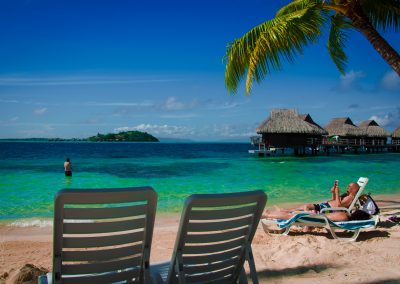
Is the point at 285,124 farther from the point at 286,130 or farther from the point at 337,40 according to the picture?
the point at 337,40

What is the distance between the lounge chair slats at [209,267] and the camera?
2.25m

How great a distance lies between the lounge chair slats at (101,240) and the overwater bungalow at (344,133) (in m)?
45.0

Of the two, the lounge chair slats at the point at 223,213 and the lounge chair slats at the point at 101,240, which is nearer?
the lounge chair slats at the point at 101,240

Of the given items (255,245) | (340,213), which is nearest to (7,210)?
(255,245)

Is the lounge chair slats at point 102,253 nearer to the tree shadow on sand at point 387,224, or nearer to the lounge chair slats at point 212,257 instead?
the lounge chair slats at point 212,257

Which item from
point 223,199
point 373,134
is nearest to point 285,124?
point 373,134

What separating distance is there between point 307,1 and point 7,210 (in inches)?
363

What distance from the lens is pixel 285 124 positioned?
125ft

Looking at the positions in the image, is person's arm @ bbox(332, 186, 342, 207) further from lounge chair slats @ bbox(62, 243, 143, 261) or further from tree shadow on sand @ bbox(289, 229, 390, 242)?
lounge chair slats @ bbox(62, 243, 143, 261)

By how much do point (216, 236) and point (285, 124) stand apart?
37086mm

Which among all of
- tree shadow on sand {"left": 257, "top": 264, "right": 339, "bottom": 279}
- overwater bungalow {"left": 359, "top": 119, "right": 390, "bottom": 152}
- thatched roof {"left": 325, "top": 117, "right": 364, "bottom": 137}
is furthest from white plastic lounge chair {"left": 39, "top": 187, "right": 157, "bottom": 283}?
overwater bungalow {"left": 359, "top": 119, "right": 390, "bottom": 152}

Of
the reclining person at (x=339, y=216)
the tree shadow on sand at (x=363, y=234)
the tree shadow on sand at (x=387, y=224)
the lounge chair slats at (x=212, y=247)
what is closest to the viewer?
the lounge chair slats at (x=212, y=247)

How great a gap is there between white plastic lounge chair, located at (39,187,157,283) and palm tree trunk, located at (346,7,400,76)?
172 inches

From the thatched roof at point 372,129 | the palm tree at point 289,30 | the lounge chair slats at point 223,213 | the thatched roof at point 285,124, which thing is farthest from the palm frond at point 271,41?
the thatched roof at point 372,129
